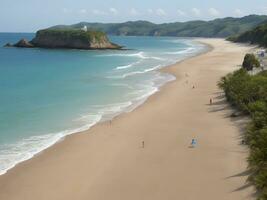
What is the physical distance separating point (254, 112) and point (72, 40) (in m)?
95.1

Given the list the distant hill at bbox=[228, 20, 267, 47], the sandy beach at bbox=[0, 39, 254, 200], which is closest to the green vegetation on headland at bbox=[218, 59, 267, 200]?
the sandy beach at bbox=[0, 39, 254, 200]

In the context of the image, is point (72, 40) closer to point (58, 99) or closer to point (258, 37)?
point (258, 37)

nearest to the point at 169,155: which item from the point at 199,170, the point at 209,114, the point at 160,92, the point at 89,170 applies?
the point at 199,170

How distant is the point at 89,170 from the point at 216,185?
18.7ft

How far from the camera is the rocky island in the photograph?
112375 millimetres

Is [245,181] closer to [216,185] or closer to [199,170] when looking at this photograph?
[216,185]

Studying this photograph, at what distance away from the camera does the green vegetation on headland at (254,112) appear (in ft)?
50.7

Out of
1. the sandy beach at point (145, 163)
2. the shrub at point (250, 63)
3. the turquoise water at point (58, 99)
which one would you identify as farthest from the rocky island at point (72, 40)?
the sandy beach at point (145, 163)

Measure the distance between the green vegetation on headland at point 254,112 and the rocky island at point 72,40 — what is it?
8014 cm

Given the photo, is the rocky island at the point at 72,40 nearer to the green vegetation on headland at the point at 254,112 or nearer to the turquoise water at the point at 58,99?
the turquoise water at the point at 58,99

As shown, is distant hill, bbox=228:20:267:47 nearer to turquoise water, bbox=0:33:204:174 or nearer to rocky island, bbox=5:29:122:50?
rocky island, bbox=5:29:122:50

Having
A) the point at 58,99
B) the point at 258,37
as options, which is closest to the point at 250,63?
the point at 58,99

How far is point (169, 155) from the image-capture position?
21.0 meters

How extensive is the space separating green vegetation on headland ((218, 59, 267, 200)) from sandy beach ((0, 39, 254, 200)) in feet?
2.59
